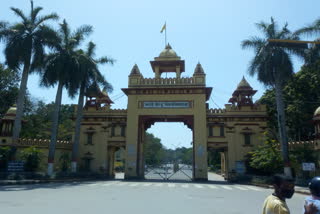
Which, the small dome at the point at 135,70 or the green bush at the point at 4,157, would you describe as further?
the small dome at the point at 135,70

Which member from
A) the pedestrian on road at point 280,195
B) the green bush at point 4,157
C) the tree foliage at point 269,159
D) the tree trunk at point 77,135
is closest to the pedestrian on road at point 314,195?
the pedestrian on road at point 280,195

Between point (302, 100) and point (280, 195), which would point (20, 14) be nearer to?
point (280, 195)

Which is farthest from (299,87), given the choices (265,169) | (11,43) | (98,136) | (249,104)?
(11,43)

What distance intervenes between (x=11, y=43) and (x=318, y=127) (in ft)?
92.5

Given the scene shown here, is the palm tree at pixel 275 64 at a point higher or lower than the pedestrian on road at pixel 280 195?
higher

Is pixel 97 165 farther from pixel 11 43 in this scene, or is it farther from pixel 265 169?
pixel 265 169

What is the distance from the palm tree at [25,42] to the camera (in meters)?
24.2

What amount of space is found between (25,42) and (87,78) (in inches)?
260

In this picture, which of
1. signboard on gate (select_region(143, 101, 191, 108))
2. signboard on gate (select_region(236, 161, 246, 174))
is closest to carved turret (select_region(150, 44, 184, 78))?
signboard on gate (select_region(143, 101, 191, 108))

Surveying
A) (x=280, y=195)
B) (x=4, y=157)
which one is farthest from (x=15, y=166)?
(x=280, y=195)

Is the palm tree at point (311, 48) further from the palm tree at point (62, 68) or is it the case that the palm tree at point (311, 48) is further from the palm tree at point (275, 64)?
the palm tree at point (62, 68)

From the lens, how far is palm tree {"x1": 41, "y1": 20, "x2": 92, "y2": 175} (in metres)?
25.0

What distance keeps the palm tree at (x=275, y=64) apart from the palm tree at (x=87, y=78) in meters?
15.0

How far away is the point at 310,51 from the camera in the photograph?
2316 cm
